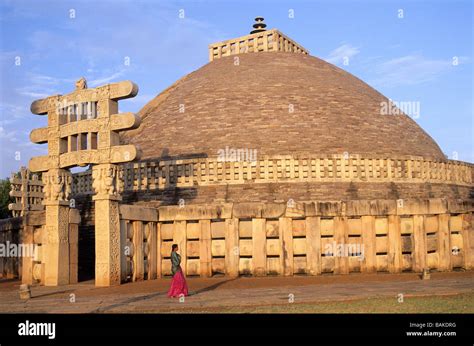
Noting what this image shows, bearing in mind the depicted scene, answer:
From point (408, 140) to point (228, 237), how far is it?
42.5 ft

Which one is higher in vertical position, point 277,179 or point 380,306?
point 277,179

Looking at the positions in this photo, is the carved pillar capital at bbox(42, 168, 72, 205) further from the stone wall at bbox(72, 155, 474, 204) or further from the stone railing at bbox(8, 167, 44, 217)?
Result: the stone railing at bbox(8, 167, 44, 217)

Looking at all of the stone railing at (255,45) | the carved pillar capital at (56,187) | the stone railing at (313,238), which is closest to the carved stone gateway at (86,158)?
the carved pillar capital at (56,187)

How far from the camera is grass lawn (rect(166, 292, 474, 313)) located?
30.2ft

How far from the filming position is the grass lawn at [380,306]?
30.2ft

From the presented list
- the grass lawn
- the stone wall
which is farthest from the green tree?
the grass lawn

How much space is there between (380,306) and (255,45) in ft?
81.9

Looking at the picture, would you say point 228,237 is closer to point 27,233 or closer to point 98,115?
point 98,115

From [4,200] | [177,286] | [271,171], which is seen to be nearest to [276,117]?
[271,171]

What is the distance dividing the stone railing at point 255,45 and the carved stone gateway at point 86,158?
55.7 feet

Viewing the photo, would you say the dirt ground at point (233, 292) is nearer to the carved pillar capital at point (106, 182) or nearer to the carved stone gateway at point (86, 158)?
the carved stone gateway at point (86, 158)

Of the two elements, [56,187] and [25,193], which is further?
[25,193]

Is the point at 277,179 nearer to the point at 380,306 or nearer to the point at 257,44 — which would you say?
the point at 380,306

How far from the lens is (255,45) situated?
3288 centimetres
